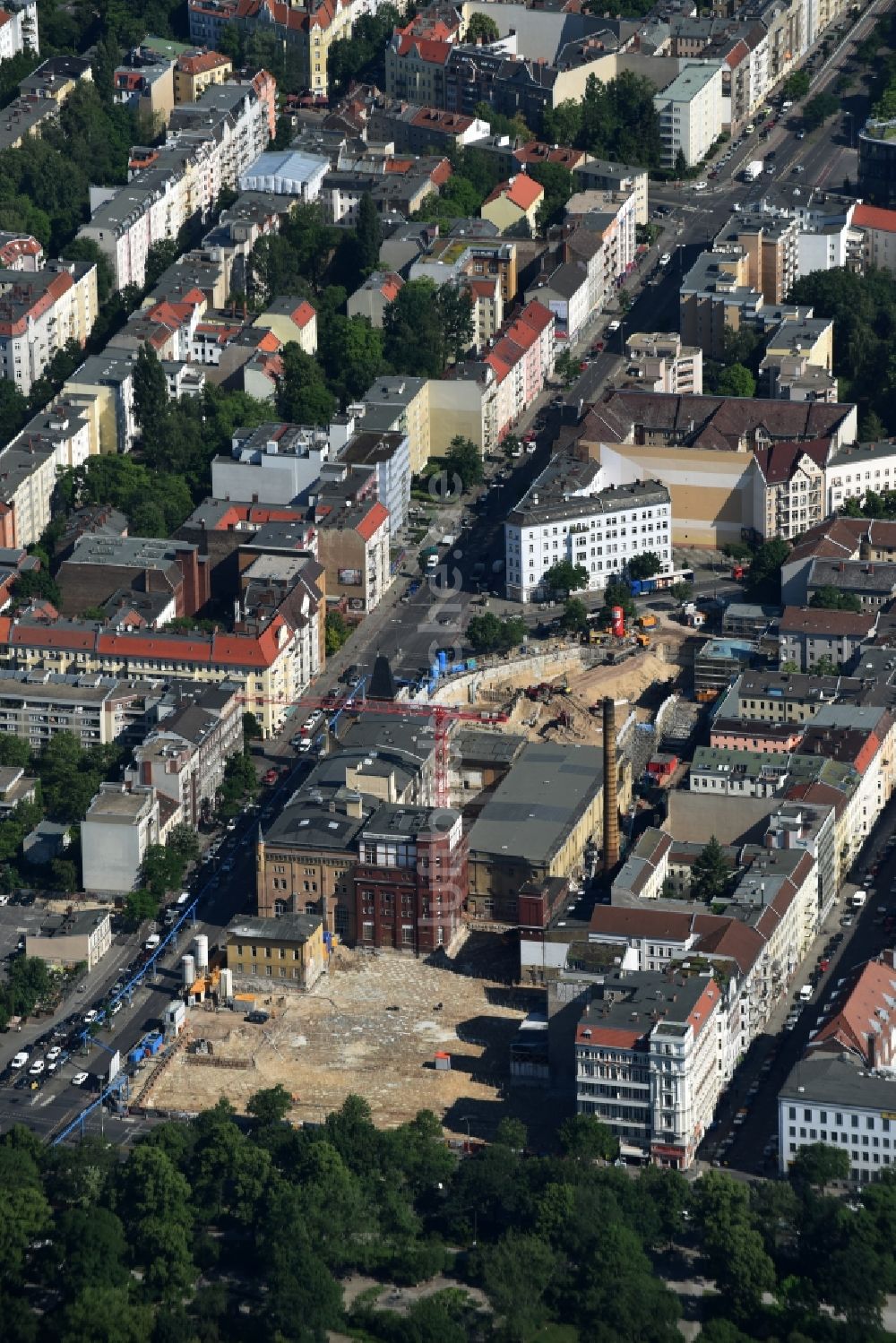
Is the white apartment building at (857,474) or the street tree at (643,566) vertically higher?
the white apartment building at (857,474)

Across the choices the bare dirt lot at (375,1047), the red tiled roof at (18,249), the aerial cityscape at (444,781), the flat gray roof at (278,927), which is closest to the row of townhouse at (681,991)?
the aerial cityscape at (444,781)

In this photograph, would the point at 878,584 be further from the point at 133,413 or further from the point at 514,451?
the point at 133,413

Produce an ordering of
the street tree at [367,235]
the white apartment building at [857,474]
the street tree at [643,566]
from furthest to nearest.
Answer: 1. the street tree at [367,235]
2. the white apartment building at [857,474]
3. the street tree at [643,566]

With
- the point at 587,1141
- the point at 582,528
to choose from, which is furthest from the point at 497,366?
the point at 587,1141

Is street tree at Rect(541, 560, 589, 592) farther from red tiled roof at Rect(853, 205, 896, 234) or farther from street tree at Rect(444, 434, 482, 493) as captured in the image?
red tiled roof at Rect(853, 205, 896, 234)

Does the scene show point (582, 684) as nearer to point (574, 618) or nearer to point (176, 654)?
point (574, 618)

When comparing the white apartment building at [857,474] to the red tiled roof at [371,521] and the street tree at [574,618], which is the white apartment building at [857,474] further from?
the red tiled roof at [371,521]
